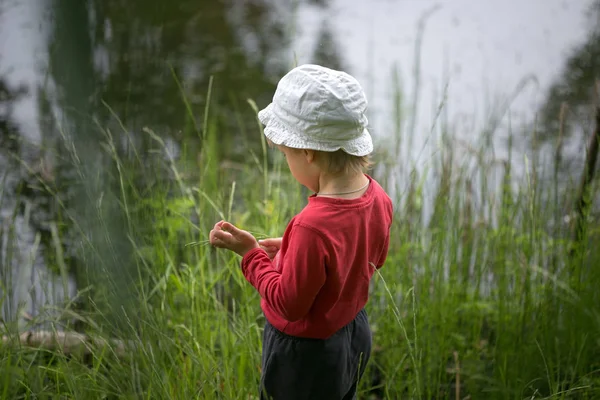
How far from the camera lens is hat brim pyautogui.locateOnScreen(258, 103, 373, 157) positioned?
1134mm

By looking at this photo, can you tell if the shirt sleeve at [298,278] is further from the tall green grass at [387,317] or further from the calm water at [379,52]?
the calm water at [379,52]

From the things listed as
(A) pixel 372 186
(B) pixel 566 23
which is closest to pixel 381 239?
(A) pixel 372 186

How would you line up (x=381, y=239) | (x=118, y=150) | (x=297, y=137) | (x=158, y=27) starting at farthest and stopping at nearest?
1. (x=118, y=150)
2. (x=158, y=27)
3. (x=381, y=239)
4. (x=297, y=137)

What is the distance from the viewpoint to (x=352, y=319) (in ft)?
4.11

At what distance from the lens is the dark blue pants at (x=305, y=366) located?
3.98 ft

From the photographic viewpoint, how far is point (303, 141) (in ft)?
3.72

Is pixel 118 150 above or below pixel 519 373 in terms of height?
above

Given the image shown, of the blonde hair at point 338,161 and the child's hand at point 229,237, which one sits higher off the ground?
the blonde hair at point 338,161

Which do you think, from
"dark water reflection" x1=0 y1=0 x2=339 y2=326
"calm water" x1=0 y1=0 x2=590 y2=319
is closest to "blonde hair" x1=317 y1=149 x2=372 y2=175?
"dark water reflection" x1=0 y1=0 x2=339 y2=326

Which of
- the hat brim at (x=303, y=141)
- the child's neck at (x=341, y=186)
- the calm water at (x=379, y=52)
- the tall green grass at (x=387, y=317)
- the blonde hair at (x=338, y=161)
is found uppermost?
the hat brim at (x=303, y=141)

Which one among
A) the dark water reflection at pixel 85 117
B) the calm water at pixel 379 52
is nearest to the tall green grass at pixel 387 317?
the dark water reflection at pixel 85 117

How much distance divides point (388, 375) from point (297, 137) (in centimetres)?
85

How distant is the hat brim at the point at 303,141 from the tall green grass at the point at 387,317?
1.04 feet

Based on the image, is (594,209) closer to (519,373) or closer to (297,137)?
(519,373)
